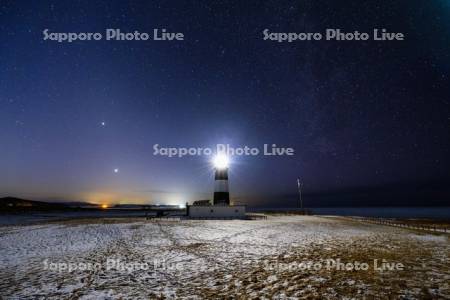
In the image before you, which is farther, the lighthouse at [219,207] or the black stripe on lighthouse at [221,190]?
the black stripe on lighthouse at [221,190]

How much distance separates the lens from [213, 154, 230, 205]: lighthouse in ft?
133

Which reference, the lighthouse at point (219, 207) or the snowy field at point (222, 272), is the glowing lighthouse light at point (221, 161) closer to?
the lighthouse at point (219, 207)

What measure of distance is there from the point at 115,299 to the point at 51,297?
1.68 metres

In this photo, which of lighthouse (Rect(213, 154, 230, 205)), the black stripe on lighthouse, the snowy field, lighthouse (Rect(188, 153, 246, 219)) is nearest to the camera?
the snowy field

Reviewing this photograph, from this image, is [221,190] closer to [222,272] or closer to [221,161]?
[221,161]

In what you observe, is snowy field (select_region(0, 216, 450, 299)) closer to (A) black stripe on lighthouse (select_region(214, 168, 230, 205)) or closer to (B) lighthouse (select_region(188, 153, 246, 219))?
(B) lighthouse (select_region(188, 153, 246, 219))

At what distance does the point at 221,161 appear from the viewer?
4244cm

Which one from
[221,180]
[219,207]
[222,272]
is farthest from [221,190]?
[222,272]

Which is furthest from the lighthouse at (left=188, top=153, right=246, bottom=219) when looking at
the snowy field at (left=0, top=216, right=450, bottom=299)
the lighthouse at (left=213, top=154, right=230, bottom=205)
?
the snowy field at (left=0, top=216, right=450, bottom=299)

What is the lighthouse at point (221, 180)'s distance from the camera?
40.5 meters

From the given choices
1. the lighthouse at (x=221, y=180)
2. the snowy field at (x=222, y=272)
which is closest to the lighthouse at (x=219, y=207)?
the lighthouse at (x=221, y=180)

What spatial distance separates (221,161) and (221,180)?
10.5 ft

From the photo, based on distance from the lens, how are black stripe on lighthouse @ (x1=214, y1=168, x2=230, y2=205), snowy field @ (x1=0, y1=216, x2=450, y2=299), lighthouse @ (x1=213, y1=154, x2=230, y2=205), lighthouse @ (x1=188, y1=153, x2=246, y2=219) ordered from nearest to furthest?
snowy field @ (x1=0, y1=216, x2=450, y2=299) < lighthouse @ (x1=188, y1=153, x2=246, y2=219) < black stripe on lighthouse @ (x1=214, y1=168, x2=230, y2=205) < lighthouse @ (x1=213, y1=154, x2=230, y2=205)

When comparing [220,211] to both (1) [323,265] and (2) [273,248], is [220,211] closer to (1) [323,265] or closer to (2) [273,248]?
(2) [273,248]
